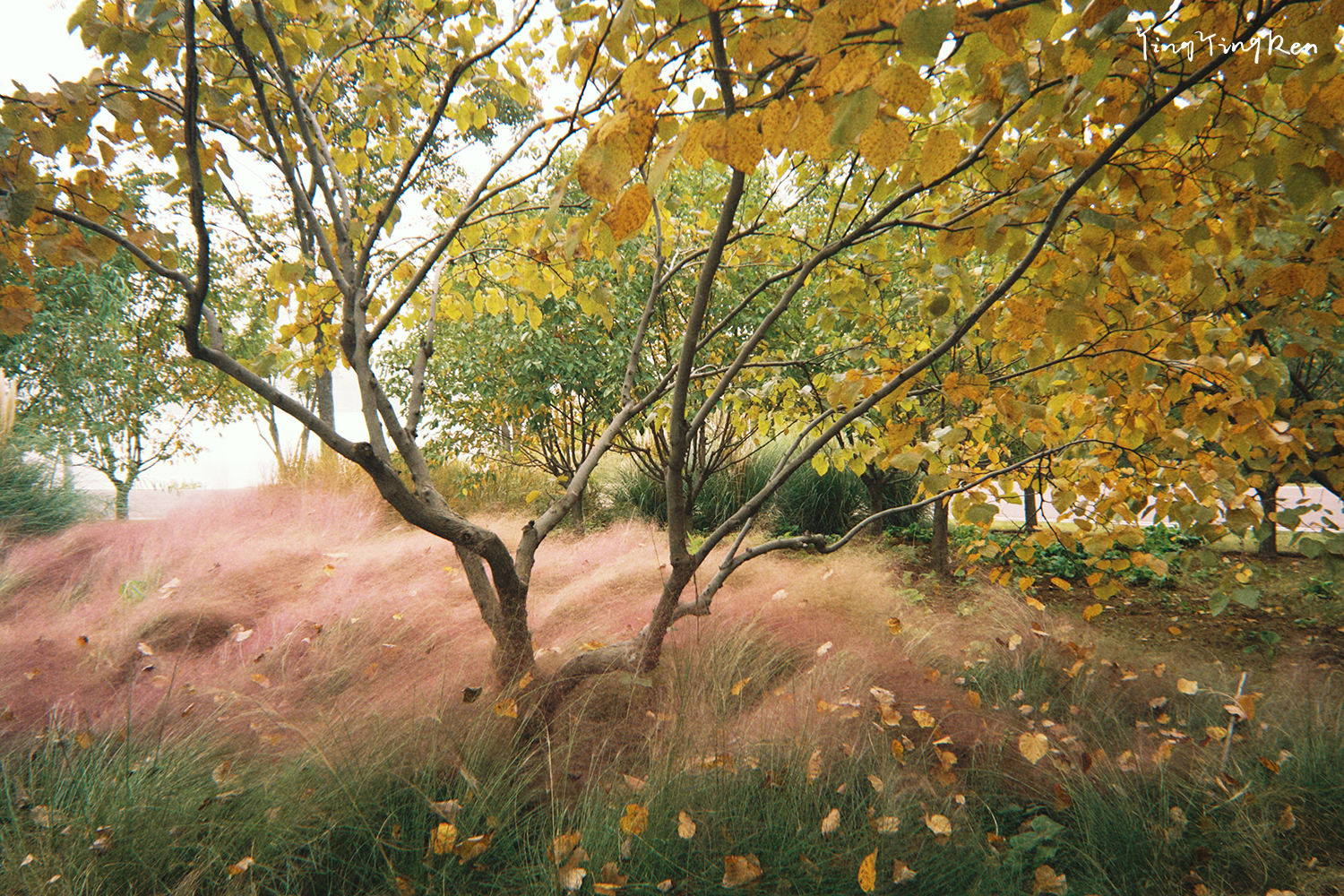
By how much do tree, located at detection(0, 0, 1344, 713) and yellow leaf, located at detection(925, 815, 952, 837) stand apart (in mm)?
777

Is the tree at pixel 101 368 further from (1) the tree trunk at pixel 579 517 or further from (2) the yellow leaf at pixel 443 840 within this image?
(2) the yellow leaf at pixel 443 840

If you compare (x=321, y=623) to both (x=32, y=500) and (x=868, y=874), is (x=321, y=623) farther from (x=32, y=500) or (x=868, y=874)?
(x=32, y=500)

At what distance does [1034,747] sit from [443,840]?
70.0 inches

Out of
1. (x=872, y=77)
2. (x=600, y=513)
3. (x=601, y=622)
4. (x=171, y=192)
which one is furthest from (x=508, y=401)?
(x=872, y=77)

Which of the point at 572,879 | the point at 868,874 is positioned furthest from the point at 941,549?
the point at 572,879

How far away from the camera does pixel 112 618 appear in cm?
287

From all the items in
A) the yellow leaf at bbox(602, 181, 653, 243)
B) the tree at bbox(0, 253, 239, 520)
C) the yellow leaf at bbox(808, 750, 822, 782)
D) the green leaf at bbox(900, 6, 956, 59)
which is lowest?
the yellow leaf at bbox(808, 750, 822, 782)

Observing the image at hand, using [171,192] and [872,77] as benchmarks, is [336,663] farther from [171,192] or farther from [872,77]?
[872,77]

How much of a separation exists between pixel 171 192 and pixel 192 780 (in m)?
1.64

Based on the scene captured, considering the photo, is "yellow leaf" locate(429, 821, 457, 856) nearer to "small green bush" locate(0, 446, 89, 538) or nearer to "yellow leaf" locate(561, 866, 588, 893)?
"yellow leaf" locate(561, 866, 588, 893)

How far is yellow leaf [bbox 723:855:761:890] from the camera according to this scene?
149 cm

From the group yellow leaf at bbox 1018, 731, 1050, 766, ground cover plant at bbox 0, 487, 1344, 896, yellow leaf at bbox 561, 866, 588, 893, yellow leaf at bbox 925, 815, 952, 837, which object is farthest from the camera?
yellow leaf at bbox 1018, 731, 1050, 766

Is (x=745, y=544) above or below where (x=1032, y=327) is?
below

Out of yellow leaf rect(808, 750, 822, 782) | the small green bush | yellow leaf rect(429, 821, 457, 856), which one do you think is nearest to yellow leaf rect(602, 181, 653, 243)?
yellow leaf rect(429, 821, 457, 856)
